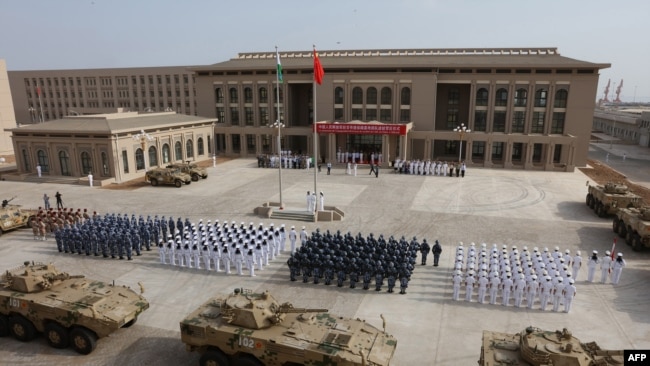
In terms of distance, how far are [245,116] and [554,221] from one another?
3362 cm

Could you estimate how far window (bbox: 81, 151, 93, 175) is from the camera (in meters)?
33.5

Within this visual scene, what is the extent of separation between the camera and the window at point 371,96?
141 ft

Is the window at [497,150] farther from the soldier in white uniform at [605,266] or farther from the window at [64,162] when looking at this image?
the window at [64,162]

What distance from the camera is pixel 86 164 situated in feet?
110

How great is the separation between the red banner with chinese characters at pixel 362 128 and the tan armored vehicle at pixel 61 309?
A: 28.6 m

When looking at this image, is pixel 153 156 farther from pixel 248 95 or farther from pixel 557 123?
pixel 557 123

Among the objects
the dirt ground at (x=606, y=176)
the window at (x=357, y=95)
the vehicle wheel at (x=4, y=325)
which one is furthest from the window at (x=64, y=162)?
the dirt ground at (x=606, y=176)

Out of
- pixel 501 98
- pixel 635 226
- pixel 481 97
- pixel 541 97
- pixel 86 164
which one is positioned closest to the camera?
pixel 635 226

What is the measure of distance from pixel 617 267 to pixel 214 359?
551 inches

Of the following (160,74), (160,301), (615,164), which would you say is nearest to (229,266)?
(160,301)

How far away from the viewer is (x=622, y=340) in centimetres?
1208

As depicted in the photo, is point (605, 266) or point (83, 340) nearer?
point (83, 340)

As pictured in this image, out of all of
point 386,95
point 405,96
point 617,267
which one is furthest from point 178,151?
point 617,267

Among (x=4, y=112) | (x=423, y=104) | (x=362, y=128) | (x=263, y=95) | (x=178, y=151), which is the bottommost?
(x=178, y=151)
